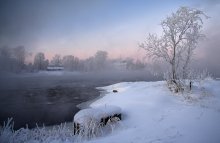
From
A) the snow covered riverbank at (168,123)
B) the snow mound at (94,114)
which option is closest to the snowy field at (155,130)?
the snow covered riverbank at (168,123)

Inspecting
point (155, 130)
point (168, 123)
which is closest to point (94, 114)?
point (155, 130)

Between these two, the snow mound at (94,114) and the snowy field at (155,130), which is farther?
the snow mound at (94,114)

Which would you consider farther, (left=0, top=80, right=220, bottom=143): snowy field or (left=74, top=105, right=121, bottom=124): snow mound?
(left=74, top=105, right=121, bottom=124): snow mound

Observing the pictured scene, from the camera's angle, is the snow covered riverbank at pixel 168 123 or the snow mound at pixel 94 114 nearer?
the snow covered riverbank at pixel 168 123

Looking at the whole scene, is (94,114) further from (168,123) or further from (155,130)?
(168,123)

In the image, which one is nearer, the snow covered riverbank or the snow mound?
the snow covered riverbank

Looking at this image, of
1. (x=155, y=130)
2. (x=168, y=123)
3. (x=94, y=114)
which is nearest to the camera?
(x=155, y=130)

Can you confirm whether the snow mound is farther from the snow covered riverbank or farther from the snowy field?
the snow covered riverbank

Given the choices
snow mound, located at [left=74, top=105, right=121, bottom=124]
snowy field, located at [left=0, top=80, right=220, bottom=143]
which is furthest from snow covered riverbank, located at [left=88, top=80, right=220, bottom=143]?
snow mound, located at [left=74, top=105, right=121, bottom=124]

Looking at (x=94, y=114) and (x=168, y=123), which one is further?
(x=94, y=114)

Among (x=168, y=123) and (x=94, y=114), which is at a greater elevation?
(x=94, y=114)

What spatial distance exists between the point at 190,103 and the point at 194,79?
7161 mm

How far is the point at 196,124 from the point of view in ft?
37.6

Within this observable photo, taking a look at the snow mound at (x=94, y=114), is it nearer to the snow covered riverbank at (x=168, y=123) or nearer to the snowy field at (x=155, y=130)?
the snowy field at (x=155, y=130)
